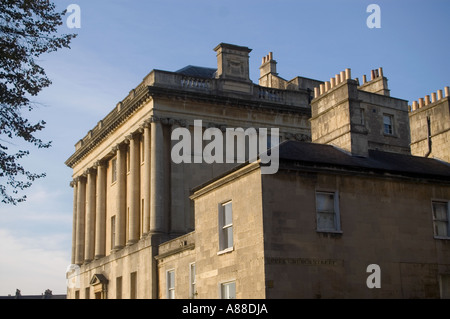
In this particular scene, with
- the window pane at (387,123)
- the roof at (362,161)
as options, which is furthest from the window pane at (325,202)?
the window pane at (387,123)

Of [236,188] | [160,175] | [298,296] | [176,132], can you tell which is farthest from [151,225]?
[298,296]

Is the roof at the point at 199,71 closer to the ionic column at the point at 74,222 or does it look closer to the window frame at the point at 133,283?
the ionic column at the point at 74,222

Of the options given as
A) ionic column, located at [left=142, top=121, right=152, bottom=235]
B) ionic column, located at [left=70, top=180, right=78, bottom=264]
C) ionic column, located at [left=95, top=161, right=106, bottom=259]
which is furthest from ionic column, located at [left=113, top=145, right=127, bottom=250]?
ionic column, located at [left=70, top=180, right=78, bottom=264]

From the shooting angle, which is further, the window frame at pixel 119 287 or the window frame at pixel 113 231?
the window frame at pixel 113 231

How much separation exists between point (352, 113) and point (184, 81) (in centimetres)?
1761

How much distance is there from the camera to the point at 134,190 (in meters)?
43.2

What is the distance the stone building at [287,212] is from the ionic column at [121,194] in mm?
2400

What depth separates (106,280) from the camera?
4509 centimetres

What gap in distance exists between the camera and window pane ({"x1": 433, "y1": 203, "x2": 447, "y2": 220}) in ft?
82.5

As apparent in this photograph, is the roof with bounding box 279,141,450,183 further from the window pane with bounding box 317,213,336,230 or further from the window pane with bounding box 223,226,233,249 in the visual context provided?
the window pane with bounding box 223,226,233,249

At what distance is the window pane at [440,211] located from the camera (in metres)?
25.2

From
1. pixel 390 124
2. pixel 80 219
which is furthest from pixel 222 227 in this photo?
pixel 80 219

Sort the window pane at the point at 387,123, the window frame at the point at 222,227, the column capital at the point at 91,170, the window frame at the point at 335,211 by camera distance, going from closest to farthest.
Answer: the window frame at the point at 335,211 → the window frame at the point at 222,227 → the window pane at the point at 387,123 → the column capital at the point at 91,170
